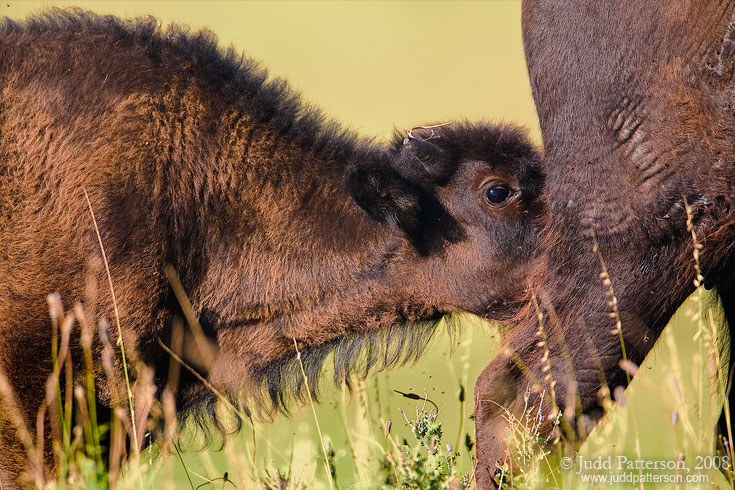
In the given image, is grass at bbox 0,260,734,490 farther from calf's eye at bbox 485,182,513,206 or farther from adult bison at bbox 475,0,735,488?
calf's eye at bbox 485,182,513,206

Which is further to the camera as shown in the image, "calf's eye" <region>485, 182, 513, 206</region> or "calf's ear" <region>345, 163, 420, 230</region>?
"calf's eye" <region>485, 182, 513, 206</region>

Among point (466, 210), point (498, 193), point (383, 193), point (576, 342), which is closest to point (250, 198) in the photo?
point (383, 193)

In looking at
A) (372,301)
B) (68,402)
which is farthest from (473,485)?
(68,402)

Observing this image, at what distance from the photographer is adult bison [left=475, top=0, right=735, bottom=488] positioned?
3977 millimetres

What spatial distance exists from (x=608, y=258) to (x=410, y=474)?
1.56 m

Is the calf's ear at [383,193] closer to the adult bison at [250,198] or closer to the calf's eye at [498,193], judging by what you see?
the adult bison at [250,198]

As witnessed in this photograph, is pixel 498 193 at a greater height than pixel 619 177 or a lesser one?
greater

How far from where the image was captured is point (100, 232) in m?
4.48

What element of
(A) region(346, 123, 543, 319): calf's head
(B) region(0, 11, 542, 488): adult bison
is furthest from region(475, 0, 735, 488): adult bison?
(B) region(0, 11, 542, 488): adult bison

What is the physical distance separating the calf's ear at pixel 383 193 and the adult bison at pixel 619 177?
2.49 feet

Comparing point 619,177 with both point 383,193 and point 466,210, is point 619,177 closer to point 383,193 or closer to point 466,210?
point 466,210

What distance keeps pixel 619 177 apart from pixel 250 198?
76.4 inches

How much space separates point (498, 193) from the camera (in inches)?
196

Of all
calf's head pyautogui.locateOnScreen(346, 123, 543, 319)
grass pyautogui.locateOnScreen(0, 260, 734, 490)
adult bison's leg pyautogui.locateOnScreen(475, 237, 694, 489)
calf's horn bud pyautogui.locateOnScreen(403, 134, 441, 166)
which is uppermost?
calf's horn bud pyautogui.locateOnScreen(403, 134, 441, 166)
